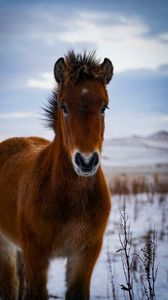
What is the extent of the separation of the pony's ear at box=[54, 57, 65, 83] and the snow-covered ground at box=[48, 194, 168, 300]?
165cm

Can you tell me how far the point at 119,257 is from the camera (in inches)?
232

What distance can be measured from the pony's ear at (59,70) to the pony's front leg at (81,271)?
5.27 feet

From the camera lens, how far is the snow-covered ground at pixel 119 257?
187 inches

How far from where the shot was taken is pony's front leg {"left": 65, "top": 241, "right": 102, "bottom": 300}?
10.8 ft

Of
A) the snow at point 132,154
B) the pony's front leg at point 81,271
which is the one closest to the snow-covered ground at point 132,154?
the snow at point 132,154

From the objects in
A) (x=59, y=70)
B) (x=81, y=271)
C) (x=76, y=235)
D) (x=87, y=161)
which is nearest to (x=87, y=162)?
(x=87, y=161)

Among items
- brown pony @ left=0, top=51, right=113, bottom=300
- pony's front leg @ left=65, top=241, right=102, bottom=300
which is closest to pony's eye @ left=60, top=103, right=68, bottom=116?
brown pony @ left=0, top=51, right=113, bottom=300

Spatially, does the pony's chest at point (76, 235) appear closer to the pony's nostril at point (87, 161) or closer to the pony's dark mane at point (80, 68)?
the pony's nostril at point (87, 161)

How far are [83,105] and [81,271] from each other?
1.57m

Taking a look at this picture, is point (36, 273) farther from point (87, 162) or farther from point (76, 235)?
point (87, 162)

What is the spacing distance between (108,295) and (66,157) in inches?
83.5

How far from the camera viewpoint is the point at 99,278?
521 centimetres

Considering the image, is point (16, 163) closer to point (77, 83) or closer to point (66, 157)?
point (66, 157)

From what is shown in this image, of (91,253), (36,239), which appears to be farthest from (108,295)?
(36,239)
